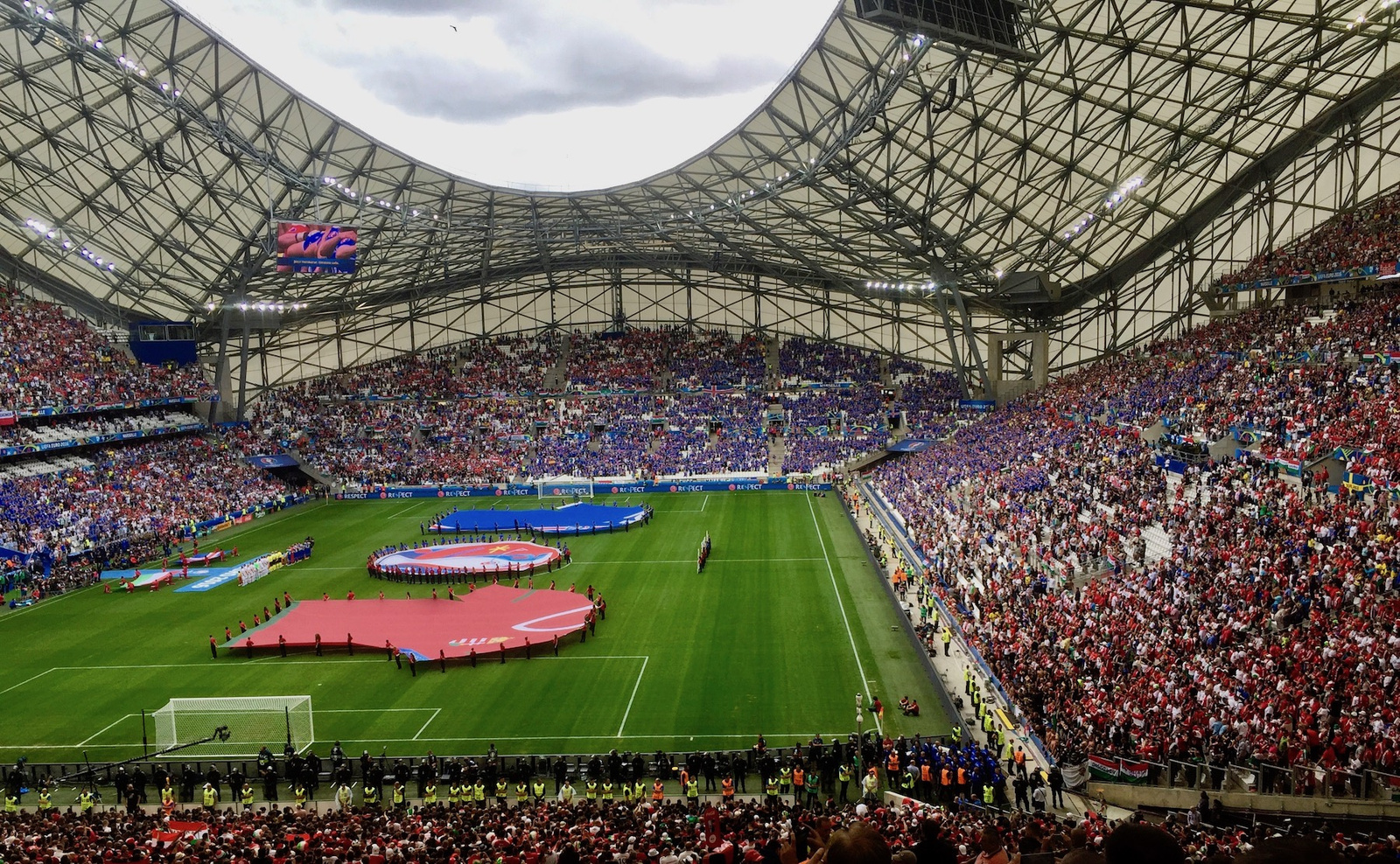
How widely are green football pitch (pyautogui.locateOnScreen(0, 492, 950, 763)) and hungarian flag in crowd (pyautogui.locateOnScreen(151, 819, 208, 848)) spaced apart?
646 cm

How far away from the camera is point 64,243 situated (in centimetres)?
5044

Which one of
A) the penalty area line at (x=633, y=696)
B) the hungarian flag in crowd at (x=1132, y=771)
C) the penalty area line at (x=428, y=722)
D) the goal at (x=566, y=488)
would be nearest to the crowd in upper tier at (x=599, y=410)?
the goal at (x=566, y=488)

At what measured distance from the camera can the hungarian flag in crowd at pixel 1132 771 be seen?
17125mm

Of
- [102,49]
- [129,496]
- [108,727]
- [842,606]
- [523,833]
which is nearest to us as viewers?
[523,833]

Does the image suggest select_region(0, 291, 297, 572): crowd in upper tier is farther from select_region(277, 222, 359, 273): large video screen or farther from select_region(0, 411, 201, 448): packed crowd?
select_region(277, 222, 359, 273): large video screen

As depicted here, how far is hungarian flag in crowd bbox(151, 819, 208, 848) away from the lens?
14367 mm

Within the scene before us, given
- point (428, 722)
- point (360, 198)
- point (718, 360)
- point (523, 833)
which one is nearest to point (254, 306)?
point (360, 198)

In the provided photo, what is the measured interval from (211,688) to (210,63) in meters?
29.0

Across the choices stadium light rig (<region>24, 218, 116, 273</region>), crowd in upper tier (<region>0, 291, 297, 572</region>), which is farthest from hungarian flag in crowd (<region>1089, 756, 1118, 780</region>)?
stadium light rig (<region>24, 218, 116, 273</region>)

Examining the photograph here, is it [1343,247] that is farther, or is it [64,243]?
[64,243]

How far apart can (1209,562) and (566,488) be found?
42996 millimetres

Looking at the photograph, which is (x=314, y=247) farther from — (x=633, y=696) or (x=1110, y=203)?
(x=1110, y=203)

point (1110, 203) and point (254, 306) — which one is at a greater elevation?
point (1110, 203)

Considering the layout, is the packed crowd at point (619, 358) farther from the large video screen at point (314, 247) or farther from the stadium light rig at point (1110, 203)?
the stadium light rig at point (1110, 203)
